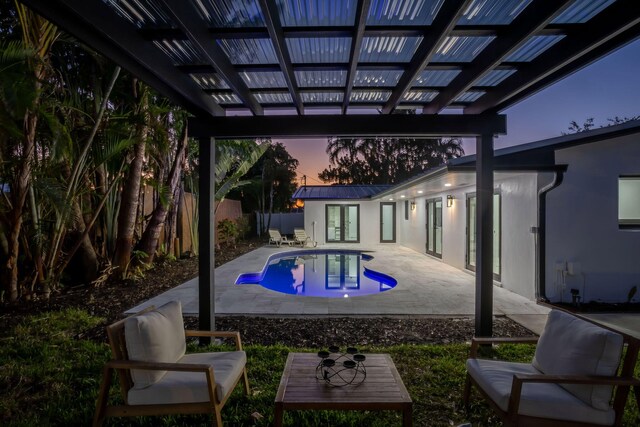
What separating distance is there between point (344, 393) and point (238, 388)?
55.1 inches

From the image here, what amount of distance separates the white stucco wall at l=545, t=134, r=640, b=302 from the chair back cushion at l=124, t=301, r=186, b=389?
671 cm

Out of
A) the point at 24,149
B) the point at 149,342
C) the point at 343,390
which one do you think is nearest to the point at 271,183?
the point at 24,149

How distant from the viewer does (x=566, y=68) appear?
9.67 feet

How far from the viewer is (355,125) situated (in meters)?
4.14

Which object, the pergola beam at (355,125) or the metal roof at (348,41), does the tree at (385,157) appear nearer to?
the pergola beam at (355,125)

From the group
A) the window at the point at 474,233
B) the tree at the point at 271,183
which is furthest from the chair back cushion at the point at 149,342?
the tree at the point at 271,183

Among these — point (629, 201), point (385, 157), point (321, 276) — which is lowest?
point (321, 276)

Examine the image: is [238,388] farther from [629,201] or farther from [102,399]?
[629,201]

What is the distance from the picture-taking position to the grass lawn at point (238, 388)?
2.75 metres

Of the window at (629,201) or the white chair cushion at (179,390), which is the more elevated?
the window at (629,201)

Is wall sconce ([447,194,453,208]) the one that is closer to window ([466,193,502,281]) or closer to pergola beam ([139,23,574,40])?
window ([466,193,502,281])

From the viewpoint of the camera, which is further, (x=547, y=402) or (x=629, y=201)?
(x=629, y=201)

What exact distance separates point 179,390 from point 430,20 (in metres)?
3.37

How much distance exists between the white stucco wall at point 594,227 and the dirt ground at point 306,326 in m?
2.29
